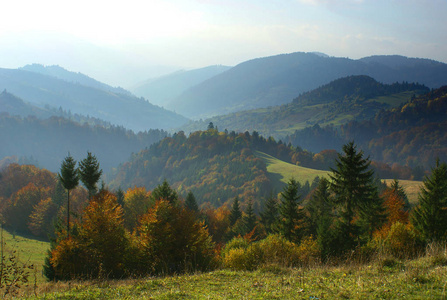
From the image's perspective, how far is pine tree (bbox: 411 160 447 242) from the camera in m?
27.5

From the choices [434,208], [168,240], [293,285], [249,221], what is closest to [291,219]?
[434,208]

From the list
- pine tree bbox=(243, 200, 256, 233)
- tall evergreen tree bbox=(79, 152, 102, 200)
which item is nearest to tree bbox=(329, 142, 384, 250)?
tall evergreen tree bbox=(79, 152, 102, 200)

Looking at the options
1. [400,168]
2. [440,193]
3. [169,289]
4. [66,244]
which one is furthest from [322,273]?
[400,168]

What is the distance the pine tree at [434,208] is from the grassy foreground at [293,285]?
19.5m

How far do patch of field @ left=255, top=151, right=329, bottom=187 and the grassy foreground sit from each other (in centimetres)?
13588

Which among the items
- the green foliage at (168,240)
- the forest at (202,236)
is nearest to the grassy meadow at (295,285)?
the forest at (202,236)

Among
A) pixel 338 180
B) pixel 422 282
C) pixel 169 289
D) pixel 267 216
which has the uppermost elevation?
pixel 338 180

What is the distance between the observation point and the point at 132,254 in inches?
965

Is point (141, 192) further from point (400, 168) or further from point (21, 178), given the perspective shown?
point (400, 168)

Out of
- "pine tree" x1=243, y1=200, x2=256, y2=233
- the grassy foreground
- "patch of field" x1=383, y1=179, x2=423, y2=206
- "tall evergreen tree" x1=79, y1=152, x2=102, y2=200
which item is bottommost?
"pine tree" x1=243, y1=200, x2=256, y2=233

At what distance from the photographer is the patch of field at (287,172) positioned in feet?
488

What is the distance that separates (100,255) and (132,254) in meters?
2.38

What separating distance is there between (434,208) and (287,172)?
144 metres

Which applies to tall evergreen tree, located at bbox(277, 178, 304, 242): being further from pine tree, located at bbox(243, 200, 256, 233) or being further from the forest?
pine tree, located at bbox(243, 200, 256, 233)
